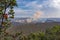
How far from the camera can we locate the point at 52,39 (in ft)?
72.0

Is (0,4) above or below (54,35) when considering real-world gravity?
above

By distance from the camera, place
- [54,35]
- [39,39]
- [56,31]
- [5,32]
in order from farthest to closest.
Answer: [56,31], [54,35], [39,39], [5,32]

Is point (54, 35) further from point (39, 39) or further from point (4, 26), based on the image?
point (4, 26)

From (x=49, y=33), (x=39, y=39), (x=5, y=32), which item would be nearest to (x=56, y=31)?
(x=49, y=33)

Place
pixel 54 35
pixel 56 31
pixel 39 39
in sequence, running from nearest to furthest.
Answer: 1. pixel 39 39
2. pixel 54 35
3. pixel 56 31

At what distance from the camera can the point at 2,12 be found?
4.17 metres

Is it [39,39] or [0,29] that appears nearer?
[0,29]

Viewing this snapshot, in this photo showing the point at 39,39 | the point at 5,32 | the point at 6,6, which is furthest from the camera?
the point at 39,39

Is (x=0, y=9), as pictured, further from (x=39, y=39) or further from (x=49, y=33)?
(x=49, y=33)

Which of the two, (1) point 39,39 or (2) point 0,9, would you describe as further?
(1) point 39,39

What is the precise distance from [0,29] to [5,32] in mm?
127

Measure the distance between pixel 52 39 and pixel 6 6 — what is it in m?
18.2

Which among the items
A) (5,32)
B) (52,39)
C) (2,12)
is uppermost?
(2,12)

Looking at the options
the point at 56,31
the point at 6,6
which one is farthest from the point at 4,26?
the point at 56,31
